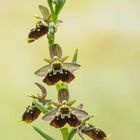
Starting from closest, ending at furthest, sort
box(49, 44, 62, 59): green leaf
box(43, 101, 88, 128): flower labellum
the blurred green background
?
box(43, 101, 88, 128): flower labellum
box(49, 44, 62, 59): green leaf
the blurred green background

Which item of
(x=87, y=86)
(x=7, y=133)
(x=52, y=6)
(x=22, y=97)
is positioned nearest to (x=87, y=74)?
(x=87, y=86)

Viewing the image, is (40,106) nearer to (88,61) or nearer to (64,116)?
(64,116)

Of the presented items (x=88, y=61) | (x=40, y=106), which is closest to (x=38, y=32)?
(x=40, y=106)

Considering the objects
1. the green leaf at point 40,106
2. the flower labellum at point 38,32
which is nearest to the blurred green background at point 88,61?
the green leaf at point 40,106

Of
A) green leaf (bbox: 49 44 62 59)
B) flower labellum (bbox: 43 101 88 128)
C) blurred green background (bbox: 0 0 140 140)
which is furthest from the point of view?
blurred green background (bbox: 0 0 140 140)

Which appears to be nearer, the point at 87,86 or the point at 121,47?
the point at 87,86

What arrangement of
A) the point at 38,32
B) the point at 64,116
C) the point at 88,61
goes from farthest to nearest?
the point at 88,61 < the point at 38,32 < the point at 64,116

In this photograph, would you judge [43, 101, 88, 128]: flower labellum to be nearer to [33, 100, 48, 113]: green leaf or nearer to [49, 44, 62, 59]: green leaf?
[33, 100, 48, 113]: green leaf

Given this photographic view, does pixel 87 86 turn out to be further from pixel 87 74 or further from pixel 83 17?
pixel 83 17

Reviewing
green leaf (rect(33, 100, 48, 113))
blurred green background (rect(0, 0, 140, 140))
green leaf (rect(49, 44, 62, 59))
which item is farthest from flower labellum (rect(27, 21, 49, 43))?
blurred green background (rect(0, 0, 140, 140))
